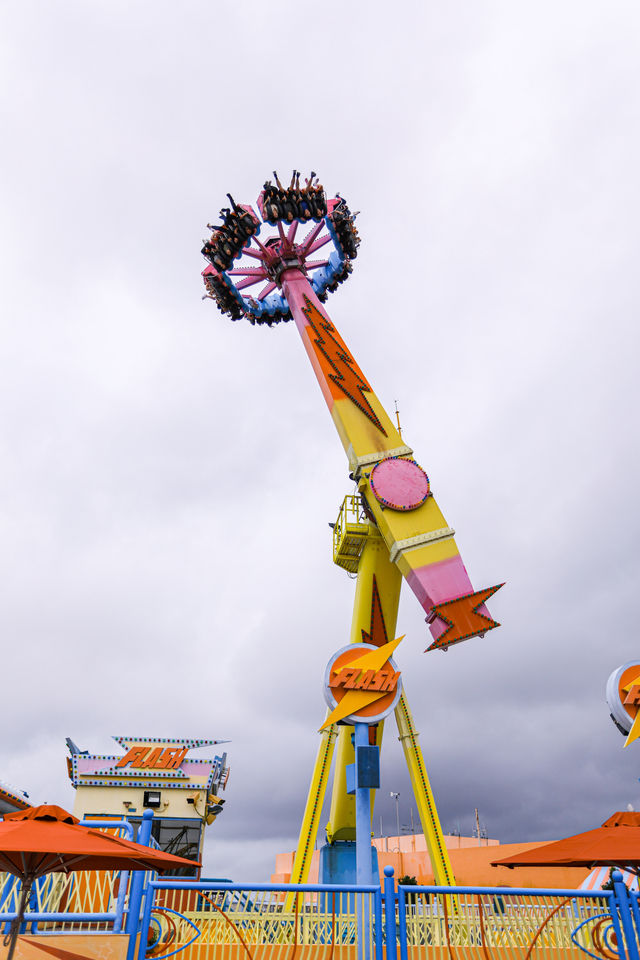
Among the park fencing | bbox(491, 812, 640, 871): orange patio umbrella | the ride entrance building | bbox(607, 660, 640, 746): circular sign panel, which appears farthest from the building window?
bbox(491, 812, 640, 871): orange patio umbrella

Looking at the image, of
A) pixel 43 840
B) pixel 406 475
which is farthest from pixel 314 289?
pixel 43 840

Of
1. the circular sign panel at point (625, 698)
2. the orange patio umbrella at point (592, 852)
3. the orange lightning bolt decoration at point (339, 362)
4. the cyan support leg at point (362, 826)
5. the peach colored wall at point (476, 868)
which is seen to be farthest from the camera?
the peach colored wall at point (476, 868)

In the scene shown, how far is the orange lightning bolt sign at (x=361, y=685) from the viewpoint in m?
13.3

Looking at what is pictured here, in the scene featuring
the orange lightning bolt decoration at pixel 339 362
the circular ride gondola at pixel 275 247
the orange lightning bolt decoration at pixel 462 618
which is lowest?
the orange lightning bolt decoration at pixel 462 618

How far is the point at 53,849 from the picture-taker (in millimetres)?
5891

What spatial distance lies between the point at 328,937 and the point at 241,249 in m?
18.0

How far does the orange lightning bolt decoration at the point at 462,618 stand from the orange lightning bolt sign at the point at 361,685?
1.70 meters

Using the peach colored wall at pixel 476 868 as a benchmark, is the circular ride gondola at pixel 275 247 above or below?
above

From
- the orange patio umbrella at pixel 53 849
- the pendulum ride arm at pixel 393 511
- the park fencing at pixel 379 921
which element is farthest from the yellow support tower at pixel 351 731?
the orange patio umbrella at pixel 53 849

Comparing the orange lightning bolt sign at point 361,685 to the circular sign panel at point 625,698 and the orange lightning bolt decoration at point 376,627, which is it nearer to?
the orange lightning bolt decoration at point 376,627

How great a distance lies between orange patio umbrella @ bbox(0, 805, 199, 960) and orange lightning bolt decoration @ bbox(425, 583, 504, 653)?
29.4ft

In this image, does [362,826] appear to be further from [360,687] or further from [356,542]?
[356,542]

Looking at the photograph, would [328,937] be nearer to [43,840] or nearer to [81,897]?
[43,840]

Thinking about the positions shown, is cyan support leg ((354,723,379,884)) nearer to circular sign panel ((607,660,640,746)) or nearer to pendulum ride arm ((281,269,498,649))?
pendulum ride arm ((281,269,498,649))
